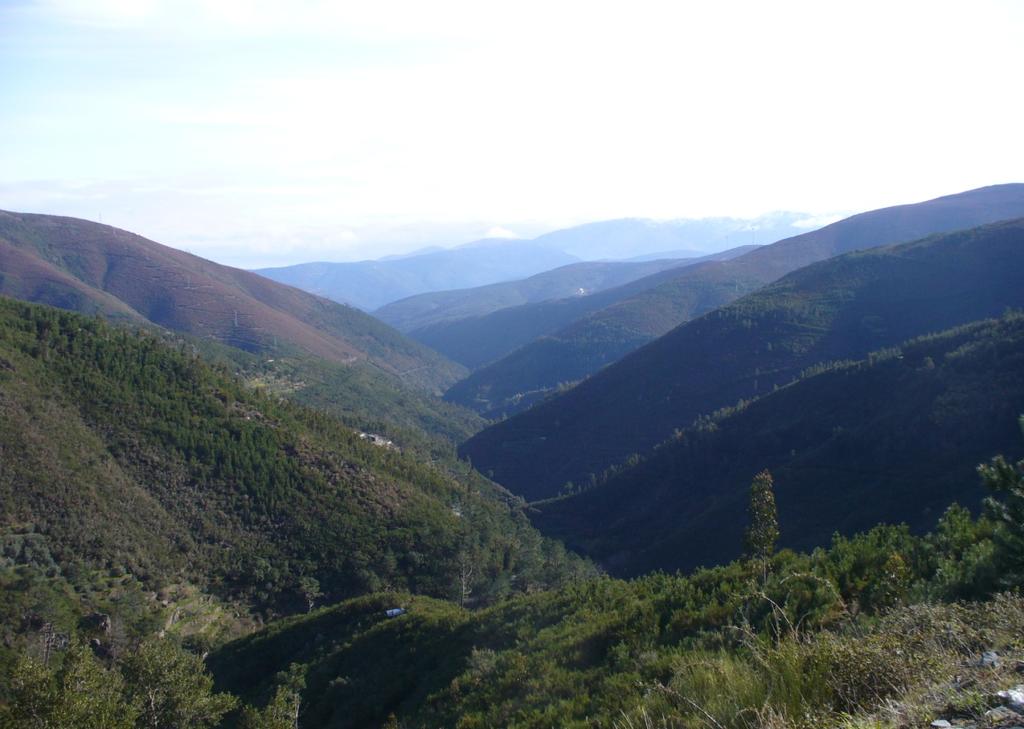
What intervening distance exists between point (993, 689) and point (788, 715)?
126 cm

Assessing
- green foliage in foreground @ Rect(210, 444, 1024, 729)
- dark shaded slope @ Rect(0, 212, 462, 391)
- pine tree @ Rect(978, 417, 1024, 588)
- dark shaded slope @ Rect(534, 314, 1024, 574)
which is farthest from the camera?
dark shaded slope @ Rect(0, 212, 462, 391)

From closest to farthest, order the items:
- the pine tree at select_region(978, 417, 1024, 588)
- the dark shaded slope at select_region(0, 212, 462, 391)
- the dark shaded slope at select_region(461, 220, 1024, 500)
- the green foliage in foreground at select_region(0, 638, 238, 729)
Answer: the pine tree at select_region(978, 417, 1024, 588), the green foliage in foreground at select_region(0, 638, 238, 729), the dark shaded slope at select_region(461, 220, 1024, 500), the dark shaded slope at select_region(0, 212, 462, 391)

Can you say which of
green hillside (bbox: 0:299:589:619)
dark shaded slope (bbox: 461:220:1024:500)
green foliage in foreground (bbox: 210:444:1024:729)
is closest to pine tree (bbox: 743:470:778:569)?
green foliage in foreground (bbox: 210:444:1024:729)

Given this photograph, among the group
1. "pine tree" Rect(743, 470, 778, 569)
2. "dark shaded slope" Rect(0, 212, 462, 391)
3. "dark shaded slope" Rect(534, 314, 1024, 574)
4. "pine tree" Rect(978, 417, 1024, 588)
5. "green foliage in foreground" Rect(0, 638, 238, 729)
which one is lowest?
"dark shaded slope" Rect(534, 314, 1024, 574)

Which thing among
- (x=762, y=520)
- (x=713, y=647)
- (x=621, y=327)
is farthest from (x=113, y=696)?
(x=621, y=327)

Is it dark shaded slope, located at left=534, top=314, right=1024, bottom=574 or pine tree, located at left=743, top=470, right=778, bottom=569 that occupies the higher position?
pine tree, located at left=743, top=470, right=778, bottom=569

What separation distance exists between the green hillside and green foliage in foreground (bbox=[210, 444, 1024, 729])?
52.3 feet

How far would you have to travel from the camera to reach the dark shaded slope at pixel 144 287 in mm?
135375

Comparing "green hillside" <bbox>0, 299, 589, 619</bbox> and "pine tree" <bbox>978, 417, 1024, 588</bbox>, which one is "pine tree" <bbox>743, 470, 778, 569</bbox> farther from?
"green hillside" <bbox>0, 299, 589, 619</bbox>

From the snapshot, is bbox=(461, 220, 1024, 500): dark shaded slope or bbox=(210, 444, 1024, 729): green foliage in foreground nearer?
bbox=(210, 444, 1024, 729): green foliage in foreground

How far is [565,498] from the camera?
7506 centimetres

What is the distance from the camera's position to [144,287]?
524 feet

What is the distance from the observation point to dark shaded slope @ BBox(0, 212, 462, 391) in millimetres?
135375

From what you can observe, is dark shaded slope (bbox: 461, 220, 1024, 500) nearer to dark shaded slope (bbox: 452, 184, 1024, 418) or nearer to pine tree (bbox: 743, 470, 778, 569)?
dark shaded slope (bbox: 452, 184, 1024, 418)
